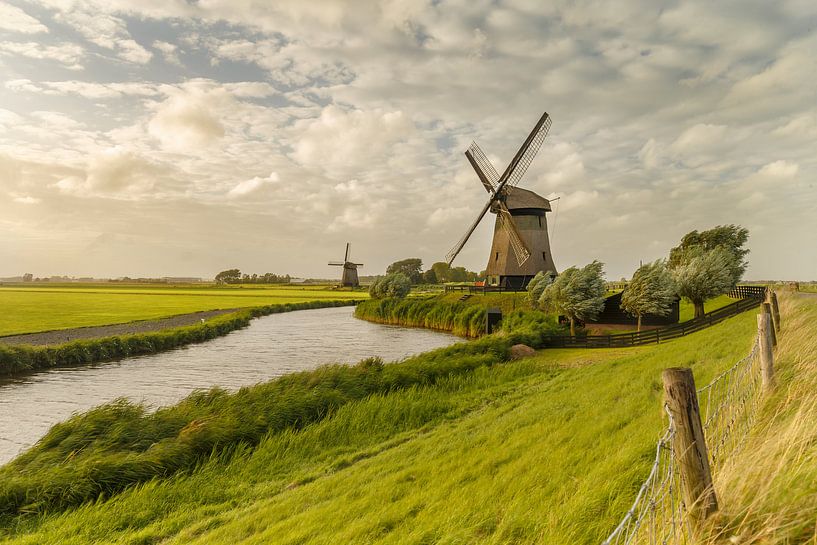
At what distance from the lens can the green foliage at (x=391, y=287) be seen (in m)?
65.6

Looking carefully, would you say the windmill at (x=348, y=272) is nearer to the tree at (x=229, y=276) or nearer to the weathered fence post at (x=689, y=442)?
the tree at (x=229, y=276)

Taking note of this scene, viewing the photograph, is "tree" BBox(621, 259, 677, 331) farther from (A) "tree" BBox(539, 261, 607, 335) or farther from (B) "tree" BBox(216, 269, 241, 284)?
(B) "tree" BBox(216, 269, 241, 284)

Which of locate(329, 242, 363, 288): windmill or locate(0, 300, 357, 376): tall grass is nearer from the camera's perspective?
locate(0, 300, 357, 376): tall grass

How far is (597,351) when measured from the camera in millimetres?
23578

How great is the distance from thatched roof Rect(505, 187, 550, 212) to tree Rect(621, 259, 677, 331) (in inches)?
792

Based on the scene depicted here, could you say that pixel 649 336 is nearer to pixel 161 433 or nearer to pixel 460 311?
pixel 460 311

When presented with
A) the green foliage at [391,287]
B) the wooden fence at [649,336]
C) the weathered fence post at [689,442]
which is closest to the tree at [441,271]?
the green foliage at [391,287]

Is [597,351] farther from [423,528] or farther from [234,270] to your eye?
[234,270]

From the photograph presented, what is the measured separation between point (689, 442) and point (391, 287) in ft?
206

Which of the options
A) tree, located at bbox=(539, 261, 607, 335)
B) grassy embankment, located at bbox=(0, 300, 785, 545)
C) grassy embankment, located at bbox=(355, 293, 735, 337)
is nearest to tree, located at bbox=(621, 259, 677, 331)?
tree, located at bbox=(539, 261, 607, 335)

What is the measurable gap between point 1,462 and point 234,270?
182 m

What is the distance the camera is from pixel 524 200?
159ft

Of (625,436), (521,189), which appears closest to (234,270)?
(521,189)

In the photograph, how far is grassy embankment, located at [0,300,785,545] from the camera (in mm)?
5285
